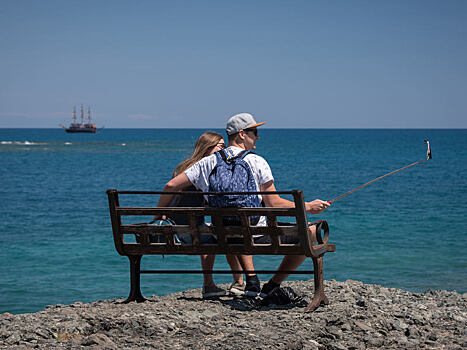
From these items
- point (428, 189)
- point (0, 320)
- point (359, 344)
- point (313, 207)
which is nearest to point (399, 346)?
point (359, 344)

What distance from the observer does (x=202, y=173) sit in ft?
18.5

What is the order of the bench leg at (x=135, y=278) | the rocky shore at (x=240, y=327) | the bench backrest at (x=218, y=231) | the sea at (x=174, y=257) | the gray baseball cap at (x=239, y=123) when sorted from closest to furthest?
the rocky shore at (x=240, y=327) → the bench backrest at (x=218, y=231) → the gray baseball cap at (x=239, y=123) → the bench leg at (x=135, y=278) → the sea at (x=174, y=257)

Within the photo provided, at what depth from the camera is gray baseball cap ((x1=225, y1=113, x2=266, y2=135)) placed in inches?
223

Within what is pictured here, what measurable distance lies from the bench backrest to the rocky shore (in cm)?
49

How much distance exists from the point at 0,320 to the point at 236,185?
7.22 ft

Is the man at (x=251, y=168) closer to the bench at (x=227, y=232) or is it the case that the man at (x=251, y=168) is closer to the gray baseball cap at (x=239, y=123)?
the gray baseball cap at (x=239, y=123)

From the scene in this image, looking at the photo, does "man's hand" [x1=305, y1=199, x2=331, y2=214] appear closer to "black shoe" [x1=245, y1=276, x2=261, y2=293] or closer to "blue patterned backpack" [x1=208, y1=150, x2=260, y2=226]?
"blue patterned backpack" [x1=208, y1=150, x2=260, y2=226]

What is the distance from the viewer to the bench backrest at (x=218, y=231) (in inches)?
206

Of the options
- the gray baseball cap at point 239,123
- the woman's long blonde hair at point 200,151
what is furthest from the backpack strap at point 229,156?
the woman's long blonde hair at point 200,151

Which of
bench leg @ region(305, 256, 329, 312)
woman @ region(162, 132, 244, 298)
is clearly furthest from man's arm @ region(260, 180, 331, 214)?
woman @ region(162, 132, 244, 298)

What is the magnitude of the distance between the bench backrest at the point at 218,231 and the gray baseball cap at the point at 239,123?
2.35 feet

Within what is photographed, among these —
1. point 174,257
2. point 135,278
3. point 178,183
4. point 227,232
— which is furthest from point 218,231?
point 174,257

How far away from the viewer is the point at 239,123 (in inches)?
223

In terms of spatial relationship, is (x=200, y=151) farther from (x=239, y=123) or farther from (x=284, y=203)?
(x=284, y=203)
